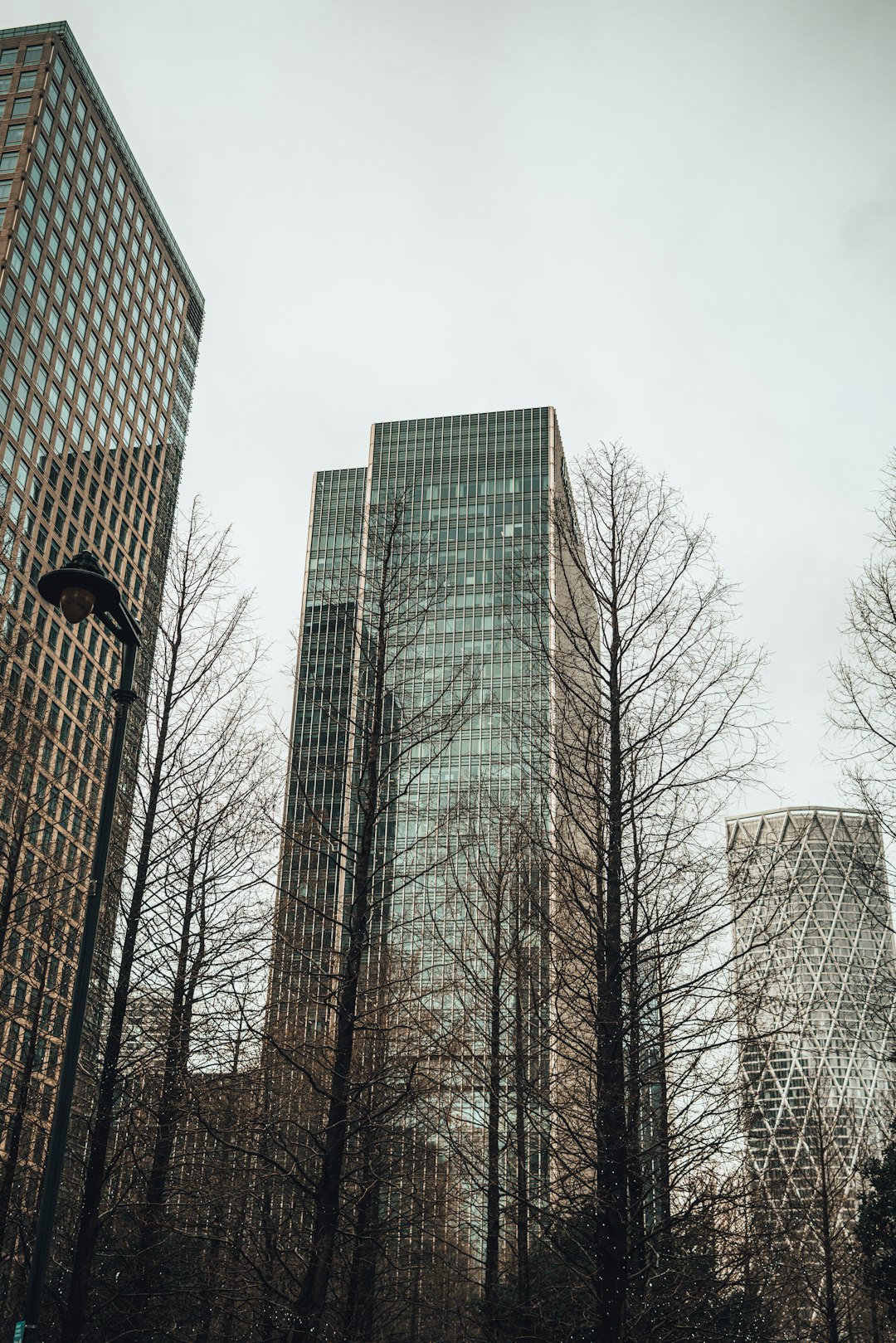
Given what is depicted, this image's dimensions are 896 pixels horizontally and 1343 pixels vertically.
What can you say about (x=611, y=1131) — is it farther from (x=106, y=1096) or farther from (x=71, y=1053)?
(x=106, y=1096)

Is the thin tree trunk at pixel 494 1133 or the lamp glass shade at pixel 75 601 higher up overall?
the lamp glass shade at pixel 75 601

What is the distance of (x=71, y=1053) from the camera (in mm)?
8969

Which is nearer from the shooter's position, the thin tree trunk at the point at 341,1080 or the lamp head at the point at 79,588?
the lamp head at the point at 79,588

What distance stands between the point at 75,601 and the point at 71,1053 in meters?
3.99

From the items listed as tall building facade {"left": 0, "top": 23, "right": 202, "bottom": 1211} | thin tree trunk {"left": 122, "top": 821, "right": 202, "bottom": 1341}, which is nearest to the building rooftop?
tall building facade {"left": 0, "top": 23, "right": 202, "bottom": 1211}

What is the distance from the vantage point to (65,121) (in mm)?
85000

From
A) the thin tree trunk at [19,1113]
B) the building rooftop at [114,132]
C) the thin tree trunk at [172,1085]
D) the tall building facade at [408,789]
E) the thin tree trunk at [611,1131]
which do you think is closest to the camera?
the thin tree trunk at [611,1131]

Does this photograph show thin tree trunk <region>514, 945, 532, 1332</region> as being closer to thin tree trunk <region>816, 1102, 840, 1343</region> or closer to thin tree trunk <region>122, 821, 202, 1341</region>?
thin tree trunk <region>122, 821, 202, 1341</region>

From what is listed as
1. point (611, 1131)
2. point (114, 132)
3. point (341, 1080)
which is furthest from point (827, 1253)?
point (114, 132)

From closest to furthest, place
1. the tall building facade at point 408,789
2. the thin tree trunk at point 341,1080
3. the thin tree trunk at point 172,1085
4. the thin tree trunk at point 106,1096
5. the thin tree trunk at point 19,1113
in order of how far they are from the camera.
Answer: the thin tree trunk at point 341,1080, the thin tree trunk at point 106,1096, the tall building facade at point 408,789, the thin tree trunk at point 172,1085, the thin tree trunk at point 19,1113

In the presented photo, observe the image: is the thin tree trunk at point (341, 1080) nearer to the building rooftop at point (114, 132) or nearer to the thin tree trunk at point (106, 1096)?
the thin tree trunk at point (106, 1096)

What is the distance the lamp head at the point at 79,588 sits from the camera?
10.3 m

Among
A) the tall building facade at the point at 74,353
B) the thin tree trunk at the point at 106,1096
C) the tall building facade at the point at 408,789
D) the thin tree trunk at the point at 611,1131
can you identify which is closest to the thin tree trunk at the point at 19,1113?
the thin tree trunk at the point at 106,1096

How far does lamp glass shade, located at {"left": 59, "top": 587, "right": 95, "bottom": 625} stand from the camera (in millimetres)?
10320
